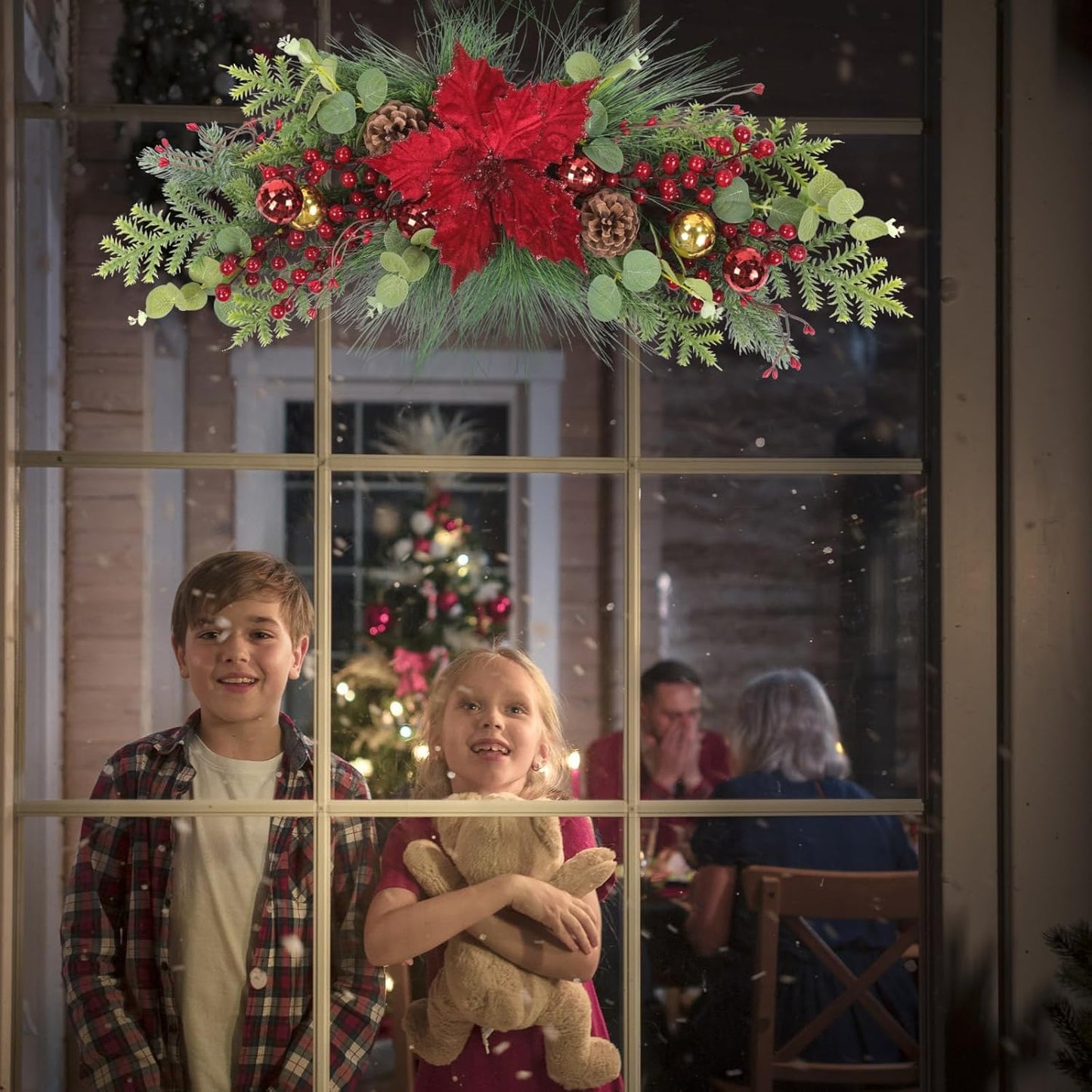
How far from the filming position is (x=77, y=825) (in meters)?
1.52

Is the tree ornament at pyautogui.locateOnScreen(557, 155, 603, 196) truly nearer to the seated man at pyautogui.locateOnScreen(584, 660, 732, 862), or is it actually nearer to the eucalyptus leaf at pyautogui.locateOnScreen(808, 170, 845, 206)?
the eucalyptus leaf at pyautogui.locateOnScreen(808, 170, 845, 206)

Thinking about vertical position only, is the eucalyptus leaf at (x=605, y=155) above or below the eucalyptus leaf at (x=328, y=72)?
below

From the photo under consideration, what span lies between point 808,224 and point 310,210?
24.2 inches

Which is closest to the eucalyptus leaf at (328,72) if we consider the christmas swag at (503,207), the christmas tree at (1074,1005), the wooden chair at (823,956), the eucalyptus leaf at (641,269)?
the christmas swag at (503,207)

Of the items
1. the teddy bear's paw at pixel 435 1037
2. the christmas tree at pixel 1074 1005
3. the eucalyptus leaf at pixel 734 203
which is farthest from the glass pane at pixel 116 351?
the christmas tree at pixel 1074 1005

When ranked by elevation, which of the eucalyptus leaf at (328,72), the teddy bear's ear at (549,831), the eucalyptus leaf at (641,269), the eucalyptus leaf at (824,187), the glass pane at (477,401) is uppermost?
the eucalyptus leaf at (328,72)

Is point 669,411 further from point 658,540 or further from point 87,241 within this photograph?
point 87,241

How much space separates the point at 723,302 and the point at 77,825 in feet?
3.61

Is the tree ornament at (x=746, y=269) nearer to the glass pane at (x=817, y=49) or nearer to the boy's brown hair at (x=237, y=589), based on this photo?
the glass pane at (x=817, y=49)

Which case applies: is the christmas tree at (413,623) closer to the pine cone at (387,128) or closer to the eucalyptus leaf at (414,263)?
the eucalyptus leaf at (414,263)

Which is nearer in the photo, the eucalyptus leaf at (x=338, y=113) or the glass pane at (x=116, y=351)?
the eucalyptus leaf at (x=338, y=113)

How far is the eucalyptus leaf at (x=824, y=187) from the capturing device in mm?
1394

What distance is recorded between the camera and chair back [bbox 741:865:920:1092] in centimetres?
154

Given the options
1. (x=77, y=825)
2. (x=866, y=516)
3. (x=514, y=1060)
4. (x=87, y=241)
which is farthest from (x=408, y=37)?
(x=514, y=1060)
